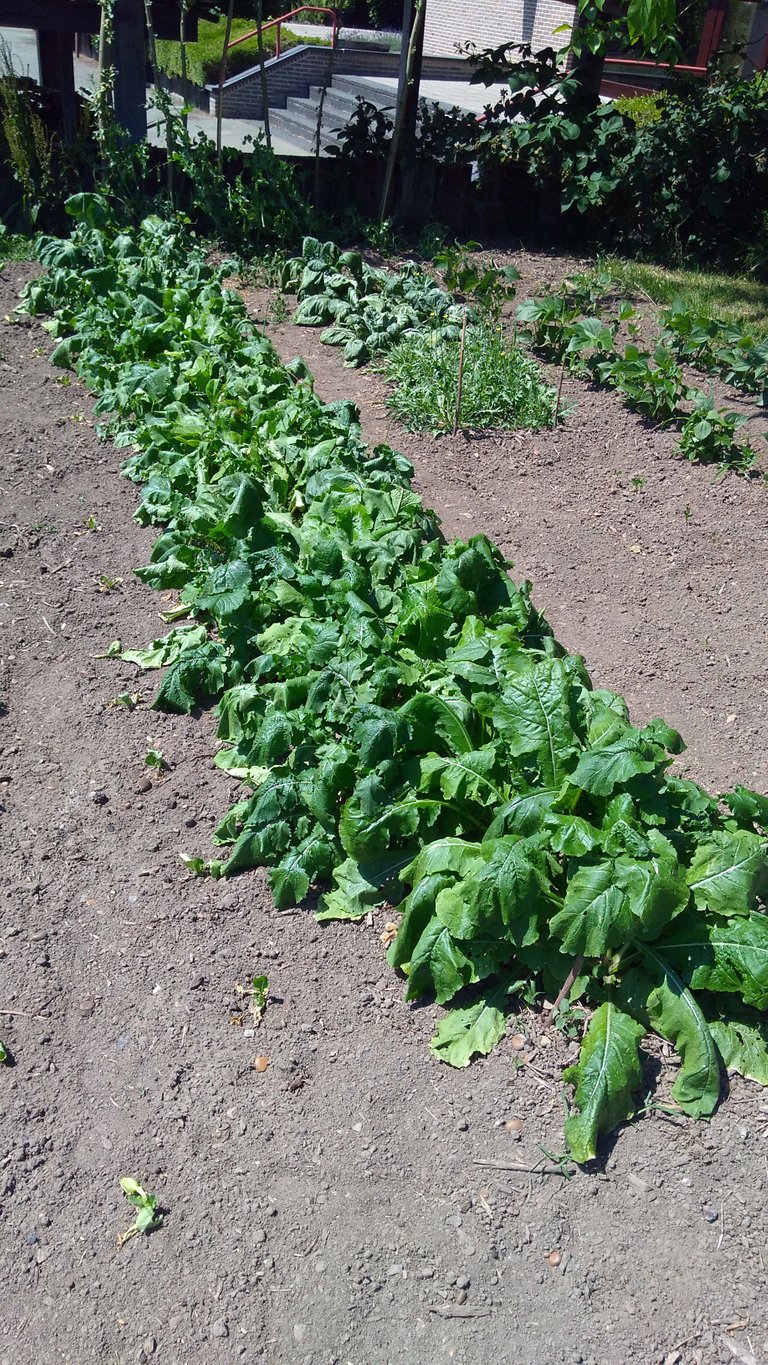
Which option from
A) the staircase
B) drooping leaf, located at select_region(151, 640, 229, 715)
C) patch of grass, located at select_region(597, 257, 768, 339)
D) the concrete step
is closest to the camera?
drooping leaf, located at select_region(151, 640, 229, 715)

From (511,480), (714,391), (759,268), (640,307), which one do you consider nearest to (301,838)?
(511,480)

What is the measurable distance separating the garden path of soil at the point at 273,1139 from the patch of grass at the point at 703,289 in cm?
528

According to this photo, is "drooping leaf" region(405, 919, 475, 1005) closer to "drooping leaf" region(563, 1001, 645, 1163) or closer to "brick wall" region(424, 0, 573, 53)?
"drooping leaf" region(563, 1001, 645, 1163)

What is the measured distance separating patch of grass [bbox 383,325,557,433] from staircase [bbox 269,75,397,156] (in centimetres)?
950

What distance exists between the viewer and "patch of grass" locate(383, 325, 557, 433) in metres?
6.92

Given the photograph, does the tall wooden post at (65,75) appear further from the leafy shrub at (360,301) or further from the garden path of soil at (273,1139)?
the garden path of soil at (273,1139)

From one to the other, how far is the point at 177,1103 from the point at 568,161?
9821 millimetres

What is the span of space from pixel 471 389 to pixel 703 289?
382cm

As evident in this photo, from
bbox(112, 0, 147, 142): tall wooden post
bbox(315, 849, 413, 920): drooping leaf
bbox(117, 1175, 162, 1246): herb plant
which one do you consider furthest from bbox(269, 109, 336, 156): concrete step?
bbox(117, 1175, 162, 1246): herb plant

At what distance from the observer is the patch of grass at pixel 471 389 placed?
273 inches

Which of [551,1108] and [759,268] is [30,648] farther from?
[759,268]

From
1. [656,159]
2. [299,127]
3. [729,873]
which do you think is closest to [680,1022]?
[729,873]

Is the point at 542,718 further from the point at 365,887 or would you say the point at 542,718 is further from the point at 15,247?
the point at 15,247

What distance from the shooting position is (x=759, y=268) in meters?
10.4
